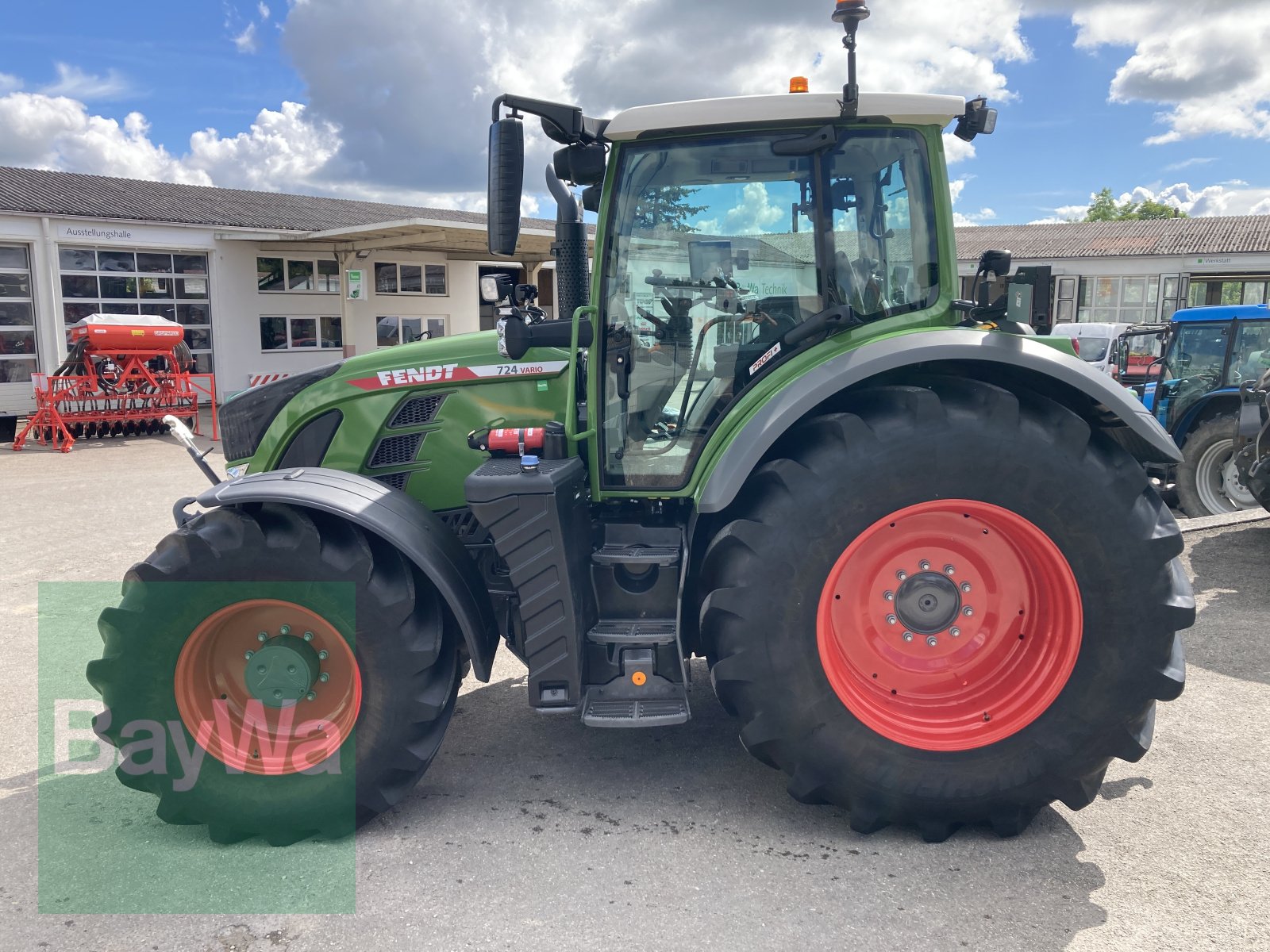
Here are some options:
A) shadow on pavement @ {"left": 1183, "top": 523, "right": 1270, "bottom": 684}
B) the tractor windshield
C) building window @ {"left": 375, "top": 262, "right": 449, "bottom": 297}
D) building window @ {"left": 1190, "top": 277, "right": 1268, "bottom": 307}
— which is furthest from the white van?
building window @ {"left": 1190, "top": 277, "right": 1268, "bottom": 307}

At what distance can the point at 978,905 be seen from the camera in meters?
2.83

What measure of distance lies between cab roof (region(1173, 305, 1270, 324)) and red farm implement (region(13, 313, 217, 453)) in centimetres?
1324

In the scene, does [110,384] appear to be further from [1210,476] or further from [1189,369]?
[1210,476]

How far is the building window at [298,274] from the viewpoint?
69.8ft

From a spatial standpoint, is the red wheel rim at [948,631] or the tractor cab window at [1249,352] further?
the tractor cab window at [1249,352]

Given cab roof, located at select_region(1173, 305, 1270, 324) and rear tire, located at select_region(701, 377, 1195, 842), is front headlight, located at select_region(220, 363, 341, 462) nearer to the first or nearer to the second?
rear tire, located at select_region(701, 377, 1195, 842)

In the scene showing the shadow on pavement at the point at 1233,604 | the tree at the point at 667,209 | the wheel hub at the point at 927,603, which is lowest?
the shadow on pavement at the point at 1233,604

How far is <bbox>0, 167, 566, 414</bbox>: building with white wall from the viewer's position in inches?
703

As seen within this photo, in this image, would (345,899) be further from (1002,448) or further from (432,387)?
(1002,448)

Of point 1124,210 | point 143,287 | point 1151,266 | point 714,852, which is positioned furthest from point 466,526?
point 1124,210

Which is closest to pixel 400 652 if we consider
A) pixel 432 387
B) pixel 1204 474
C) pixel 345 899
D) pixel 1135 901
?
pixel 345 899

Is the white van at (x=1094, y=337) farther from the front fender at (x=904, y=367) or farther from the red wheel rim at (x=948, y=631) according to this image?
the red wheel rim at (x=948, y=631)

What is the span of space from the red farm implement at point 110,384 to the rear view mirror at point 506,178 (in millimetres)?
13061

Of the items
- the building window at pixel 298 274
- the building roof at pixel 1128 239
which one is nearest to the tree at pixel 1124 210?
the building roof at pixel 1128 239
